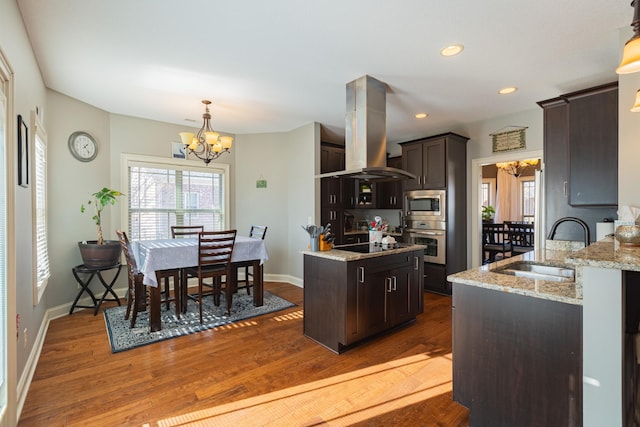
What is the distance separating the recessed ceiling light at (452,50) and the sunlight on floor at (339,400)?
266cm

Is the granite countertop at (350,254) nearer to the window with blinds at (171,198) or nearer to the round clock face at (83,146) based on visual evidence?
the window with blinds at (171,198)

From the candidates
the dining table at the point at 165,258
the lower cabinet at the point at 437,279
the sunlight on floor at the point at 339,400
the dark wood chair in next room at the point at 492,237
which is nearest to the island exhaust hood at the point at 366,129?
the dining table at the point at 165,258

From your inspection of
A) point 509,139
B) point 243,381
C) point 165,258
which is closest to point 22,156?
point 165,258

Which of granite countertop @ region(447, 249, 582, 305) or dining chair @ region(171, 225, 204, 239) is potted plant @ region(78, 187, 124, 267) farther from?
granite countertop @ region(447, 249, 582, 305)

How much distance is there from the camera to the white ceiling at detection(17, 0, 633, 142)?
2096 mm

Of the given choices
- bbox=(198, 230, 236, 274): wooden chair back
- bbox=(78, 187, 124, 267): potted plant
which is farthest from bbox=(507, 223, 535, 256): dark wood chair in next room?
bbox=(78, 187, 124, 267): potted plant

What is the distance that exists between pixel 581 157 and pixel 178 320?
174 inches

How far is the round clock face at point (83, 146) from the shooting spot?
3889 mm

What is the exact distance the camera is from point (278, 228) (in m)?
5.45

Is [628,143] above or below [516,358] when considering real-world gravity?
above

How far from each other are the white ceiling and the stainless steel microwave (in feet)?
4.46

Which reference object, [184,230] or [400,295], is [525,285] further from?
[184,230]

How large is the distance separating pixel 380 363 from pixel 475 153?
368 cm

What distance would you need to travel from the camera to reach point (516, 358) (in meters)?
1.54
